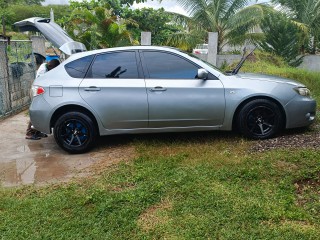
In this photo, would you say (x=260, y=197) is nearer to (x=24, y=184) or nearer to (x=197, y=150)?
(x=197, y=150)

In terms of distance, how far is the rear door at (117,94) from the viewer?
18.5 ft

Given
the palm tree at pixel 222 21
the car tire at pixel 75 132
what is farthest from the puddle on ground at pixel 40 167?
the palm tree at pixel 222 21

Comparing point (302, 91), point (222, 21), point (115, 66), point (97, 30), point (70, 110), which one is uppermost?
point (222, 21)

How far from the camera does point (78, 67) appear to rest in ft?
19.2

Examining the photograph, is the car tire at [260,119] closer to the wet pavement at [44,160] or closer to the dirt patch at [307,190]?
the dirt patch at [307,190]

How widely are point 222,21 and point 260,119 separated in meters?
10.3

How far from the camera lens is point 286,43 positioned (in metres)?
13.3

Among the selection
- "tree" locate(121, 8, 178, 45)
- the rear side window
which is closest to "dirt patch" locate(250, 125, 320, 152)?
the rear side window

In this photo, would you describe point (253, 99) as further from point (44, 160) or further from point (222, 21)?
point (222, 21)

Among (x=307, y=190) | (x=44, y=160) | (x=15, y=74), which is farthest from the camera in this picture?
(x=15, y=74)

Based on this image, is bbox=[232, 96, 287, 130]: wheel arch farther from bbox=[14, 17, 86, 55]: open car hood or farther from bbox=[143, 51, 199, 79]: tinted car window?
bbox=[14, 17, 86, 55]: open car hood

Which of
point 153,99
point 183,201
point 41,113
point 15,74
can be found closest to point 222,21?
point 15,74

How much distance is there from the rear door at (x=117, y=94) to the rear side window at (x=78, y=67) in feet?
0.30

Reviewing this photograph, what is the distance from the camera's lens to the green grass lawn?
342 cm
